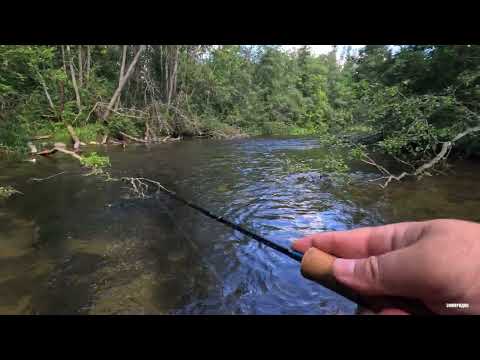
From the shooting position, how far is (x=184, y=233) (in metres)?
5.75

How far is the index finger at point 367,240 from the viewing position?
170cm

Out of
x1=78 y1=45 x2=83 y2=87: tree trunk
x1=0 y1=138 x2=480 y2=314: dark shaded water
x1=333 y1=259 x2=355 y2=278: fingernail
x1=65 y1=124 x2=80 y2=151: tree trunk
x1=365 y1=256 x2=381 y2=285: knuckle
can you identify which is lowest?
x1=0 y1=138 x2=480 y2=314: dark shaded water

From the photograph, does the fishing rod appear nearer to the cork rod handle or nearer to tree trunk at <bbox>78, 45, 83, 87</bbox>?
the cork rod handle

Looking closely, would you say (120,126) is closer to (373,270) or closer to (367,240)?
(367,240)

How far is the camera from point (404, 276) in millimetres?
1485

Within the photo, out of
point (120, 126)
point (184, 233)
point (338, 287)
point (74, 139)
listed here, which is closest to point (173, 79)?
point (120, 126)

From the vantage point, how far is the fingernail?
5.67 ft

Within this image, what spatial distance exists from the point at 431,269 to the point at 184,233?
187 inches

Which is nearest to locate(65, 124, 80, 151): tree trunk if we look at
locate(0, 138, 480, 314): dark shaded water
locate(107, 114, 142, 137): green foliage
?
locate(107, 114, 142, 137): green foliage

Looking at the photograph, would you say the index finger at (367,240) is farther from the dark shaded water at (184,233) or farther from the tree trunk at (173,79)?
the tree trunk at (173,79)

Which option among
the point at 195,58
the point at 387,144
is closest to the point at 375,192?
the point at 387,144
